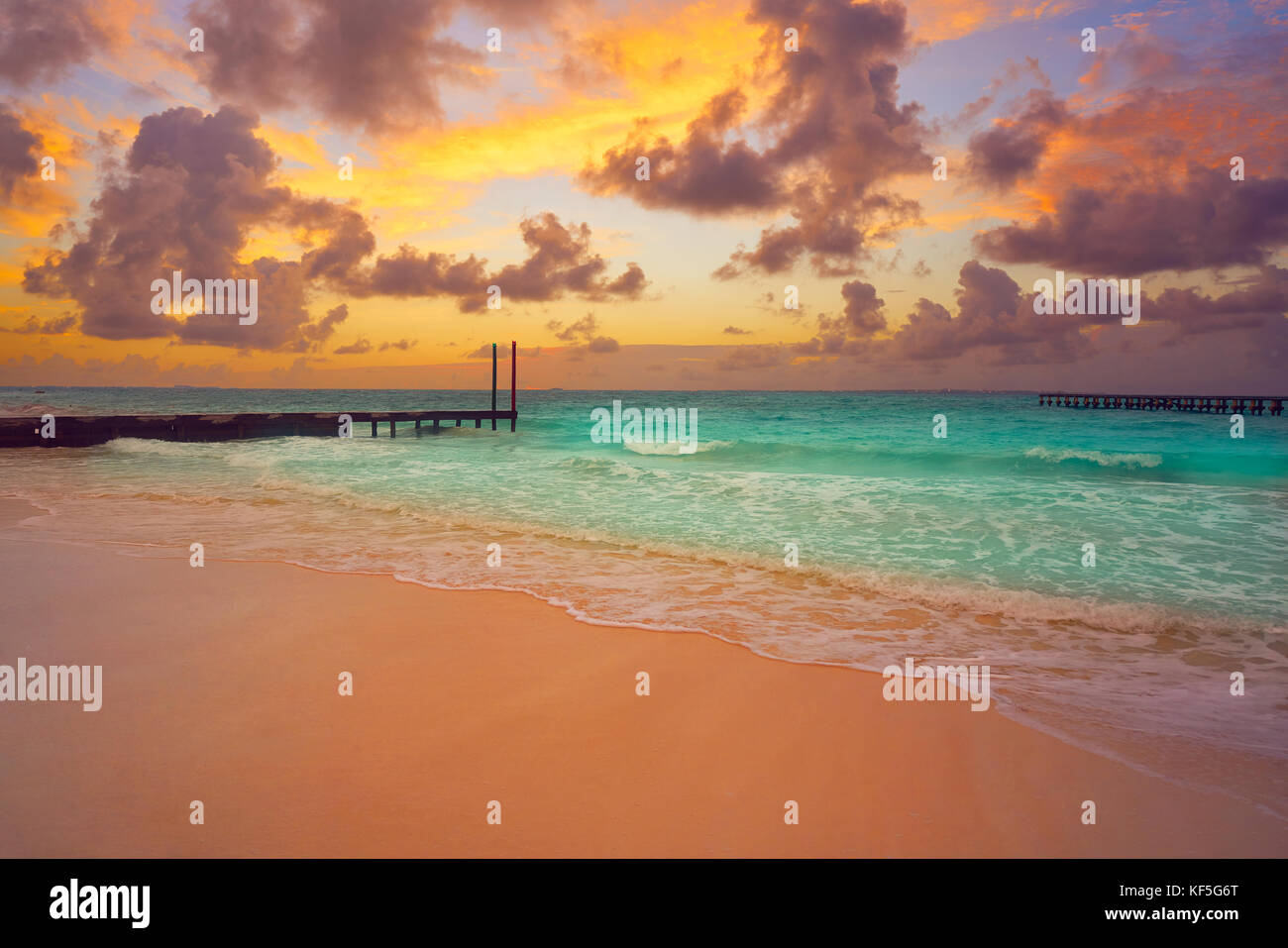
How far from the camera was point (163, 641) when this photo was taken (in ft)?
19.3

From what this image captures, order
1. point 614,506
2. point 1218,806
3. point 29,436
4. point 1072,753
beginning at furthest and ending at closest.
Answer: point 29,436, point 614,506, point 1072,753, point 1218,806

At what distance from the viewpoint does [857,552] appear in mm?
10398

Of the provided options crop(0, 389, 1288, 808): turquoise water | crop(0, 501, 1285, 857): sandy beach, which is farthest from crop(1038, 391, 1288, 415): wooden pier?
crop(0, 501, 1285, 857): sandy beach

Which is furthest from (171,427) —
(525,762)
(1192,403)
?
(1192,403)

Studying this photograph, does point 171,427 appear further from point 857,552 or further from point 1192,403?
point 1192,403

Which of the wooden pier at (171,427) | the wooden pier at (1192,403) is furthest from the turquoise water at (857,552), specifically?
the wooden pier at (1192,403)

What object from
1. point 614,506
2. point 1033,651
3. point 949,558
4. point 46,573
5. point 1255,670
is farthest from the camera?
point 614,506

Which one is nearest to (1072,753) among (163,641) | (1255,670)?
(1255,670)

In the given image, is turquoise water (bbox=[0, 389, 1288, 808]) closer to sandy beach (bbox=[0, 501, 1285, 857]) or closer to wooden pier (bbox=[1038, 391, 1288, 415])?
sandy beach (bbox=[0, 501, 1285, 857])

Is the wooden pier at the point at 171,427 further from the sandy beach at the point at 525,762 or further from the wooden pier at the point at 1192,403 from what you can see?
the wooden pier at the point at 1192,403

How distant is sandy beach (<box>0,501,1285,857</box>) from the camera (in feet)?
10.7

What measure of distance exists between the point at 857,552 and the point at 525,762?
7.58 meters
